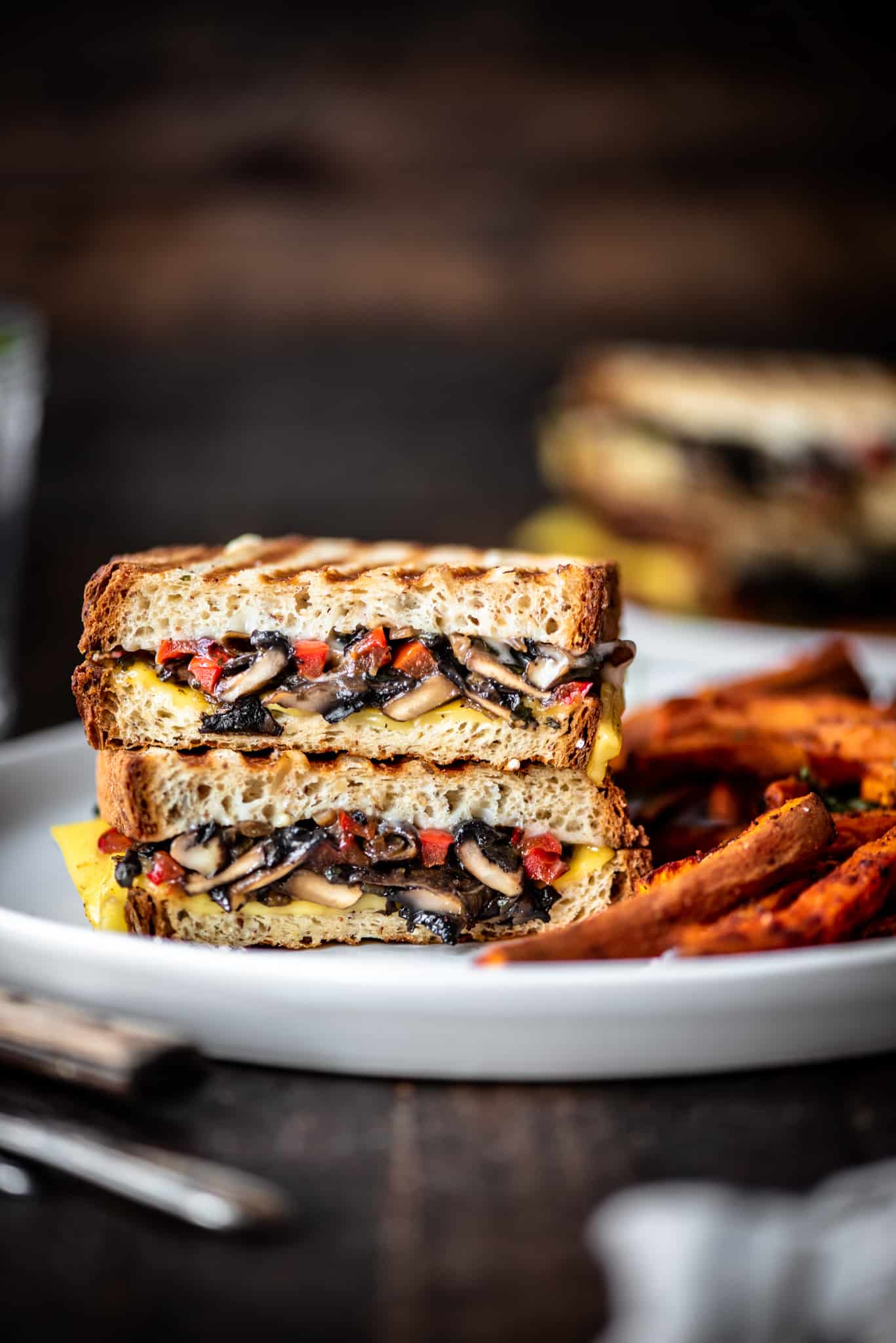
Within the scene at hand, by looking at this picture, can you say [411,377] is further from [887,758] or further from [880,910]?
[880,910]

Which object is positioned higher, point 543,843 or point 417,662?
point 417,662

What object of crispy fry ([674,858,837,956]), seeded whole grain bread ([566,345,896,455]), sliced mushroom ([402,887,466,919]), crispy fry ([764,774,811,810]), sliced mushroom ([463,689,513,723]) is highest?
seeded whole grain bread ([566,345,896,455])

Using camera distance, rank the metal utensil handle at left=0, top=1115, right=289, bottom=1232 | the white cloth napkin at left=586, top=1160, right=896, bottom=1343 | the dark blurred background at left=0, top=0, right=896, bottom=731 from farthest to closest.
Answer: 1. the dark blurred background at left=0, top=0, right=896, bottom=731
2. the metal utensil handle at left=0, top=1115, right=289, bottom=1232
3. the white cloth napkin at left=586, top=1160, right=896, bottom=1343

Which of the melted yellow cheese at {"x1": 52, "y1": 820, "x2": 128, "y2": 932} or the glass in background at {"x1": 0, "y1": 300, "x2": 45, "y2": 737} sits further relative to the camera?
the glass in background at {"x1": 0, "y1": 300, "x2": 45, "y2": 737}

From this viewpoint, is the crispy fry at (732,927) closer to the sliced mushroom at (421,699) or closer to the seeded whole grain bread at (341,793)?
the seeded whole grain bread at (341,793)

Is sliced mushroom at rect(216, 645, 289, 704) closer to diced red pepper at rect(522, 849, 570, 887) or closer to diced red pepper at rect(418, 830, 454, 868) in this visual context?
diced red pepper at rect(418, 830, 454, 868)

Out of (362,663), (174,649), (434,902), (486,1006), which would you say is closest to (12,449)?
(174,649)

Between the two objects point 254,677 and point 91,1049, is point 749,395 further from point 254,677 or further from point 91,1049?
point 91,1049

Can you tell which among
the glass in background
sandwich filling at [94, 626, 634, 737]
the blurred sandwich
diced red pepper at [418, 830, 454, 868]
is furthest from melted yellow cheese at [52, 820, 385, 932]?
the blurred sandwich
